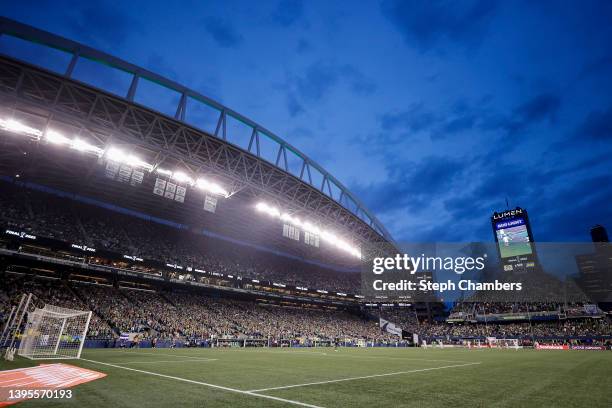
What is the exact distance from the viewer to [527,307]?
63875 mm

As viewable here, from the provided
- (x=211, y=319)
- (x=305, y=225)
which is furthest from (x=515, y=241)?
(x=211, y=319)

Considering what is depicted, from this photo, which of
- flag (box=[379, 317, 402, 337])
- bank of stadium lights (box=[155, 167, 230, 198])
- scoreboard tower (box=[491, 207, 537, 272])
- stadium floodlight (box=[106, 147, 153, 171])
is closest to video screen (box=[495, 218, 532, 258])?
scoreboard tower (box=[491, 207, 537, 272])

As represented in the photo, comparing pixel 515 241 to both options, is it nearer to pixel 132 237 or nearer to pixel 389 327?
pixel 389 327

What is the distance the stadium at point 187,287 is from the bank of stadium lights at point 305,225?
199 millimetres

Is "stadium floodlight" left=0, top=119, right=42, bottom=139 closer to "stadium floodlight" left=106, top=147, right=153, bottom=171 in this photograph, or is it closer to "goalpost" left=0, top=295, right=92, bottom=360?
"stadium floodlight" left=106, top=147, right=153, bottom=171

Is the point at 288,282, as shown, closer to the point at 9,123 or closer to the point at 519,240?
the point at 9,123

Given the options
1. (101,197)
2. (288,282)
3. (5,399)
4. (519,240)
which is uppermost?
(519,240)


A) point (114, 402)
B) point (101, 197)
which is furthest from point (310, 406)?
point (101, 197)

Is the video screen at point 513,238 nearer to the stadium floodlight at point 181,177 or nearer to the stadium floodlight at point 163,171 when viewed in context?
the stadium floodlight at point 181,177

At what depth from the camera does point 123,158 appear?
2366cm

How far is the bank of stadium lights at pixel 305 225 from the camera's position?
32781 mm

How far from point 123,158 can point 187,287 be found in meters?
22.7

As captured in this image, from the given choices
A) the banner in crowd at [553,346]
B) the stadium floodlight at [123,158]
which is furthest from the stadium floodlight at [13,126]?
the banner in crowd at [553,346]

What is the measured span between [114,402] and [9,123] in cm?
2196
